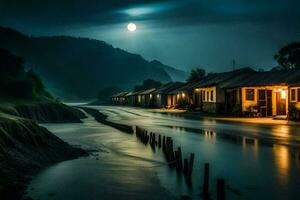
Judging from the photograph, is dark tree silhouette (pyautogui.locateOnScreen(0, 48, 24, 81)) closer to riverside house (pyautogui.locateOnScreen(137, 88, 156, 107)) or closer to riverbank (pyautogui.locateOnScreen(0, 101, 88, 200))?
riverside house (pyautogui.locateOnScreen(137, 88, 156, 107))

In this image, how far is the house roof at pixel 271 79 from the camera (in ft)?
131

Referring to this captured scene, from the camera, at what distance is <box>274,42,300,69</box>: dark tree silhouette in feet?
268

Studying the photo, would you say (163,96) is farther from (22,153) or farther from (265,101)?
(22,153)

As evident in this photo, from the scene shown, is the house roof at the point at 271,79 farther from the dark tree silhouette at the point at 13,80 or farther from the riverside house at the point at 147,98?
the riverside house at the point at 147,98

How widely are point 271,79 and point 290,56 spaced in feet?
141

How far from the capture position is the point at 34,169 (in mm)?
16203

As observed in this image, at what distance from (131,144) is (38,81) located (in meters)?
52.1

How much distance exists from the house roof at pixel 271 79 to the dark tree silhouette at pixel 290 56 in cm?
3663

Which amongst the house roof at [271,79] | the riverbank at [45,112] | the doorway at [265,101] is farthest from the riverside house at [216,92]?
the riverbank at [45,112]

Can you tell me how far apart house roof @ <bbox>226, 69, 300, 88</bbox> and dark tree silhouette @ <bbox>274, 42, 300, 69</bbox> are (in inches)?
1442

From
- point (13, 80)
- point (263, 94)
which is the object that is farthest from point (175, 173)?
point (13, 80)

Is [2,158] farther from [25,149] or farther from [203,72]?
[203,72]

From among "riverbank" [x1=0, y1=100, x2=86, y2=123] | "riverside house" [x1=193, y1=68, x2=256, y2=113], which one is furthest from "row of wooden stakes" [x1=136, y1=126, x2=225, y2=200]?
"riverside house" [x1=193, y1=68, x2=256, y2=113]

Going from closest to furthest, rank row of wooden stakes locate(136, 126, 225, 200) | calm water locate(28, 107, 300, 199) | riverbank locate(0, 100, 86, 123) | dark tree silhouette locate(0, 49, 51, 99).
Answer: row of wooden stakes locate(136, 126, 225, 200) < calm water locate(28, 107, 300, 199) < riverbank locate(0, 100, 86, 123) < dark tree silhouette locate(0, 49, 51, 99)
